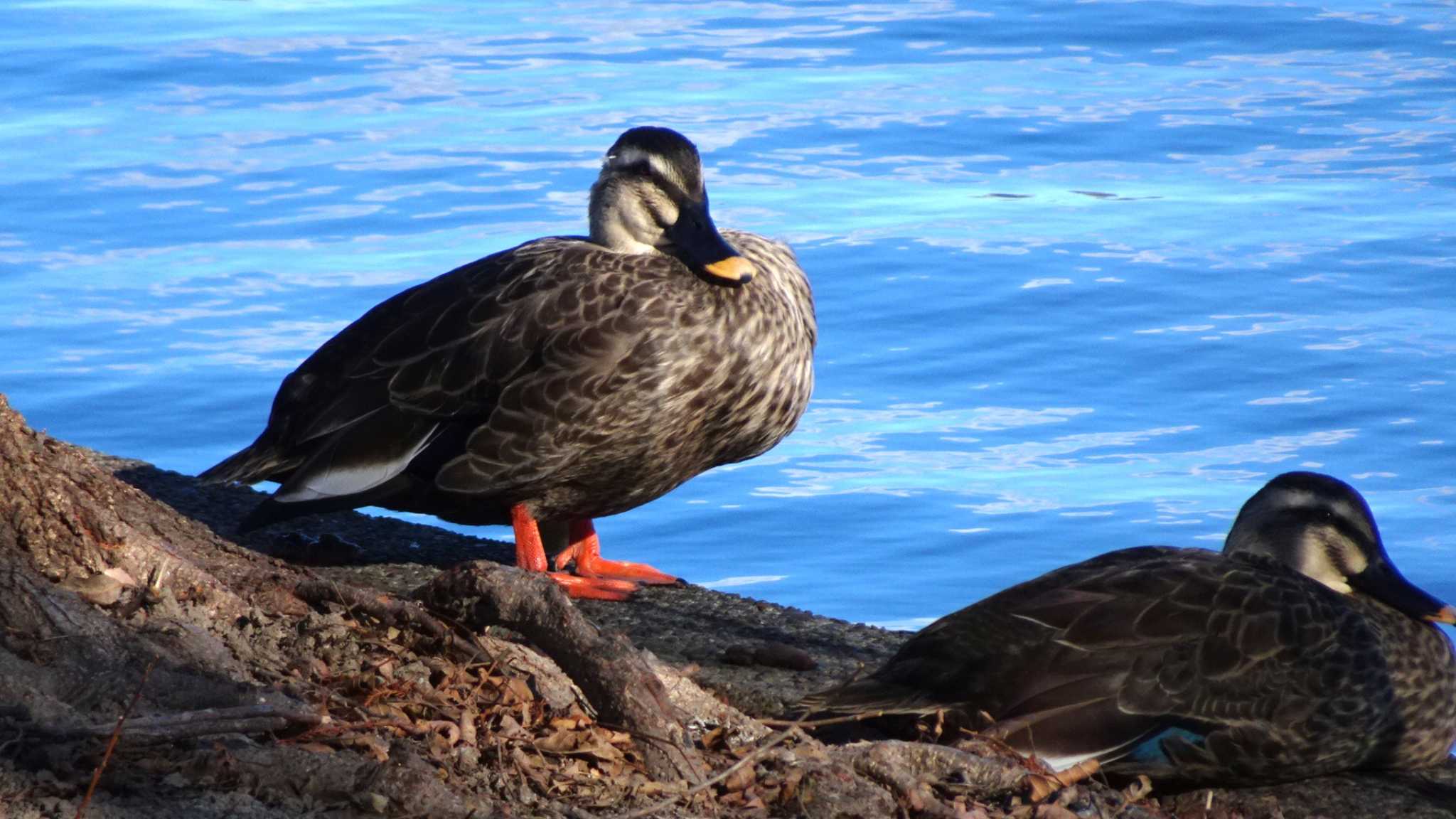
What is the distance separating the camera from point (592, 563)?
5.92m

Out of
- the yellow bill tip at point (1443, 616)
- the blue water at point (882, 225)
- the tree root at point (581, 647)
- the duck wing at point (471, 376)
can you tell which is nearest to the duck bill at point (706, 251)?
the duck wing at point (471, 376)

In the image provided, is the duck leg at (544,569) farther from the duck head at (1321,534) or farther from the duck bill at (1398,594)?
the duck bill at (1398,594)

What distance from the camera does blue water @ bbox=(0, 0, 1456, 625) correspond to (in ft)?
27.9

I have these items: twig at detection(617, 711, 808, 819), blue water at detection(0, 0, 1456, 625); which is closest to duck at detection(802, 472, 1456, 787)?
twig at detection(617, 711, 808, 819)

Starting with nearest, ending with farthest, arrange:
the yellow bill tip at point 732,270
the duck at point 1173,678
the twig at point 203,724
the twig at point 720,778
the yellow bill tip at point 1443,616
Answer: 1. the twig at point 203,724
2. the twig at point 720,778
3. the duck at point 1173,678
4. the yellow bill tip at point 1443,616
5. the yellow bill tip at point 732,270

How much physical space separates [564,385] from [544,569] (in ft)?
1.84

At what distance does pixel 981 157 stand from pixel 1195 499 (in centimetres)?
503

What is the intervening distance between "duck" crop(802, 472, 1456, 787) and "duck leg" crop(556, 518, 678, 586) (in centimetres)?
150

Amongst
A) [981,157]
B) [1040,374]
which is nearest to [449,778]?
[1040,374]

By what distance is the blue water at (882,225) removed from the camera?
852 centimetres

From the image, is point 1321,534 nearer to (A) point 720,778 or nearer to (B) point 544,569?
(B) point 544,569

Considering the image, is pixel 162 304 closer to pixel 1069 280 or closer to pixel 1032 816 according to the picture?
pixel 1069 280

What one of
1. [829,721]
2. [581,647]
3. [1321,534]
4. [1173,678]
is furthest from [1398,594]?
[581,647]

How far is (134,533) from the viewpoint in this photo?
11.6ft
